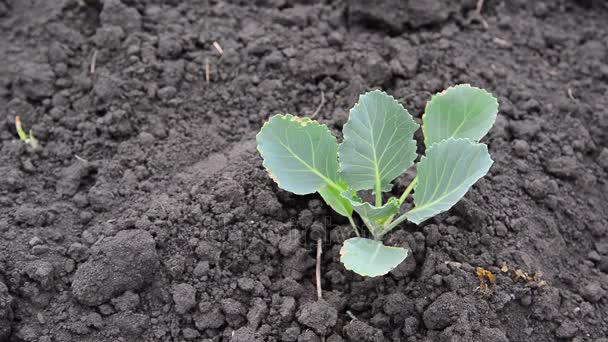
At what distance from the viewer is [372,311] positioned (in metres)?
1.95

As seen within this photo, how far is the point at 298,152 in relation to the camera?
191 cm

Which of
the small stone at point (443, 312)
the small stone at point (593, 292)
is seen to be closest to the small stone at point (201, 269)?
the small stone at point (443, 312)

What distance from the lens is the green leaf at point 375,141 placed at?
1850 millimetres

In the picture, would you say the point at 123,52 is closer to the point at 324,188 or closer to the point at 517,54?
the point at 324,188

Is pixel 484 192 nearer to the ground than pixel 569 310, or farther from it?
farther from it

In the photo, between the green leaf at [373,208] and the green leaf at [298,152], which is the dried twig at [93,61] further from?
the green leaf at [373,208]

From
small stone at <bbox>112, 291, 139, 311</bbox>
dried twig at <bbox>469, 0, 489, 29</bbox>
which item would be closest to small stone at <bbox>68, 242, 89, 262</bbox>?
small stone at <bbox>112, 291, 139, 311</bbox>

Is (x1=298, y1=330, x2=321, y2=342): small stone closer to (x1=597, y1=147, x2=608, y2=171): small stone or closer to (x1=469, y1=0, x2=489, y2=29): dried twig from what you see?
(x1=597, y1=147, x2=608, y2=171): small stone

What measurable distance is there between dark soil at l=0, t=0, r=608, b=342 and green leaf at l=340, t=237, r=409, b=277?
6.4 inches

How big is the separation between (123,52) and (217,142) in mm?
574

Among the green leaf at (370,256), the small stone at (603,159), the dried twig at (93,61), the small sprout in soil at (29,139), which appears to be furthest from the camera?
the dried twig at (93,61)

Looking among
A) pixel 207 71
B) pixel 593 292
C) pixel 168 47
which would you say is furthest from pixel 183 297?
pixel 593 292

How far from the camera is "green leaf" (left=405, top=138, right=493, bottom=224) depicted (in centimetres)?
176

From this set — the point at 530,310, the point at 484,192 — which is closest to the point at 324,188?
the point at 484,192
